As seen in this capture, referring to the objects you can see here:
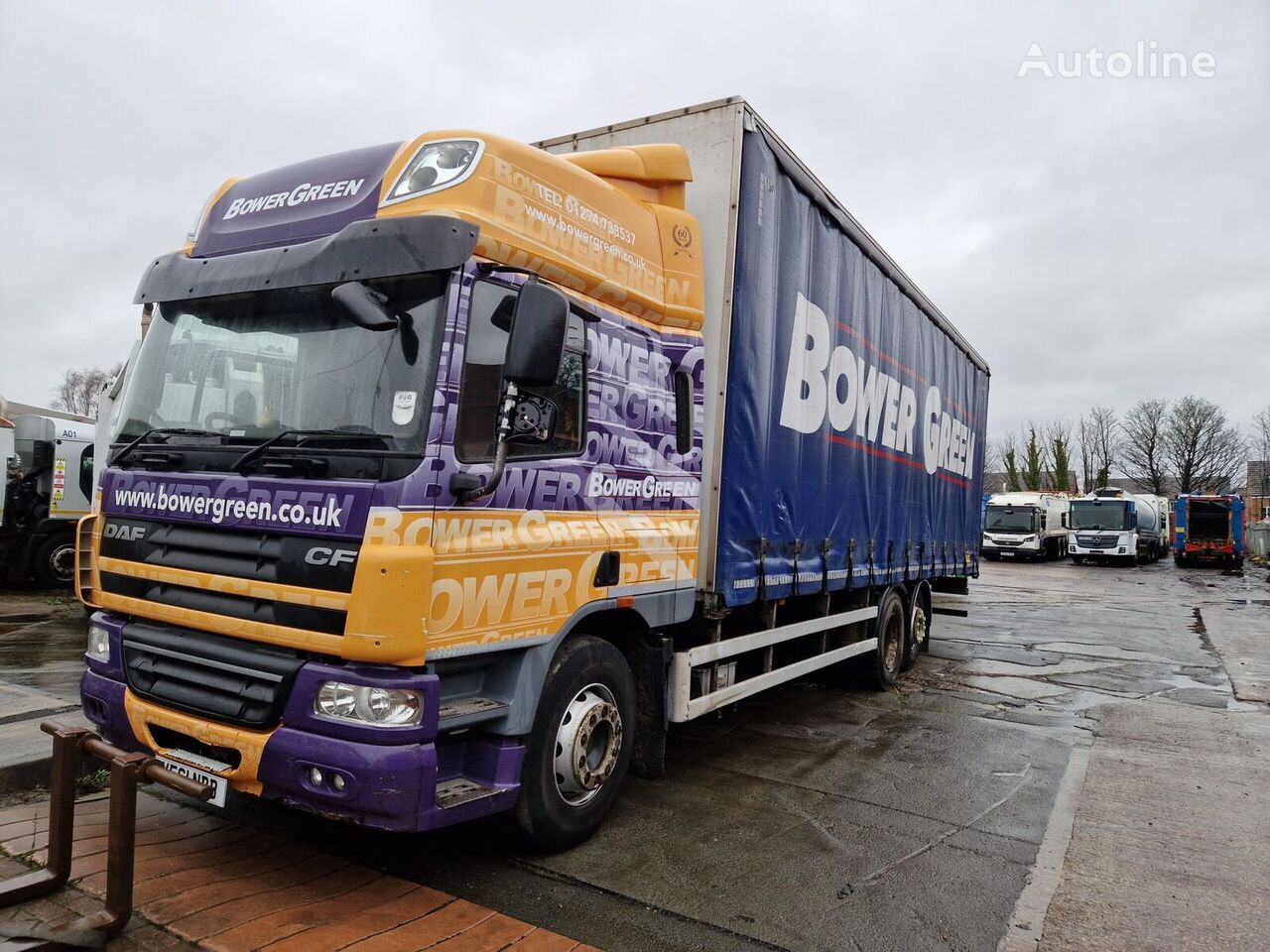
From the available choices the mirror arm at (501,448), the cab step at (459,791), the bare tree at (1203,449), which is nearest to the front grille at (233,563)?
the mirror arm at (501,448)

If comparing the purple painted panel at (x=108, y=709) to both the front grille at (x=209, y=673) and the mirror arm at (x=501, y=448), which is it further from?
the mirror arm at (x=501, y=448)

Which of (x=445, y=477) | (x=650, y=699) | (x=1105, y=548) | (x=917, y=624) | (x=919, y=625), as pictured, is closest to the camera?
(x=445, y=477)

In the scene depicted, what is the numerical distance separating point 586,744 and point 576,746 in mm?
88

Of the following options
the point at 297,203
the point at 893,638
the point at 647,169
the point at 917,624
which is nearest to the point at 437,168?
the point at 297,203

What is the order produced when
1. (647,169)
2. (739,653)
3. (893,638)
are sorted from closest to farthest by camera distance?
(647,169), (739,653), (893,638)

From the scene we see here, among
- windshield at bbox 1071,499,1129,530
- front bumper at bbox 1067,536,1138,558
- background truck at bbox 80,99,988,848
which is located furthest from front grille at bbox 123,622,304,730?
A: windshield at bbox 1071,499,1129,530

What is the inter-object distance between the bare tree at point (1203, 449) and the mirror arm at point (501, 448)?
70.7m

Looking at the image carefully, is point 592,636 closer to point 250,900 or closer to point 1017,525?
point 250,900

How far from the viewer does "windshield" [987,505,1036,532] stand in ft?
126

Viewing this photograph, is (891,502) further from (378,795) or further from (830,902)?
(378,795)

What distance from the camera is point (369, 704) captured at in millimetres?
3160

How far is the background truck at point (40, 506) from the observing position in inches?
535

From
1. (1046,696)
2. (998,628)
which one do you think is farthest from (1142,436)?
(1046,696)

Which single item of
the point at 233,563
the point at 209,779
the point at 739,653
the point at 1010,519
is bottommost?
the point at 209,779
